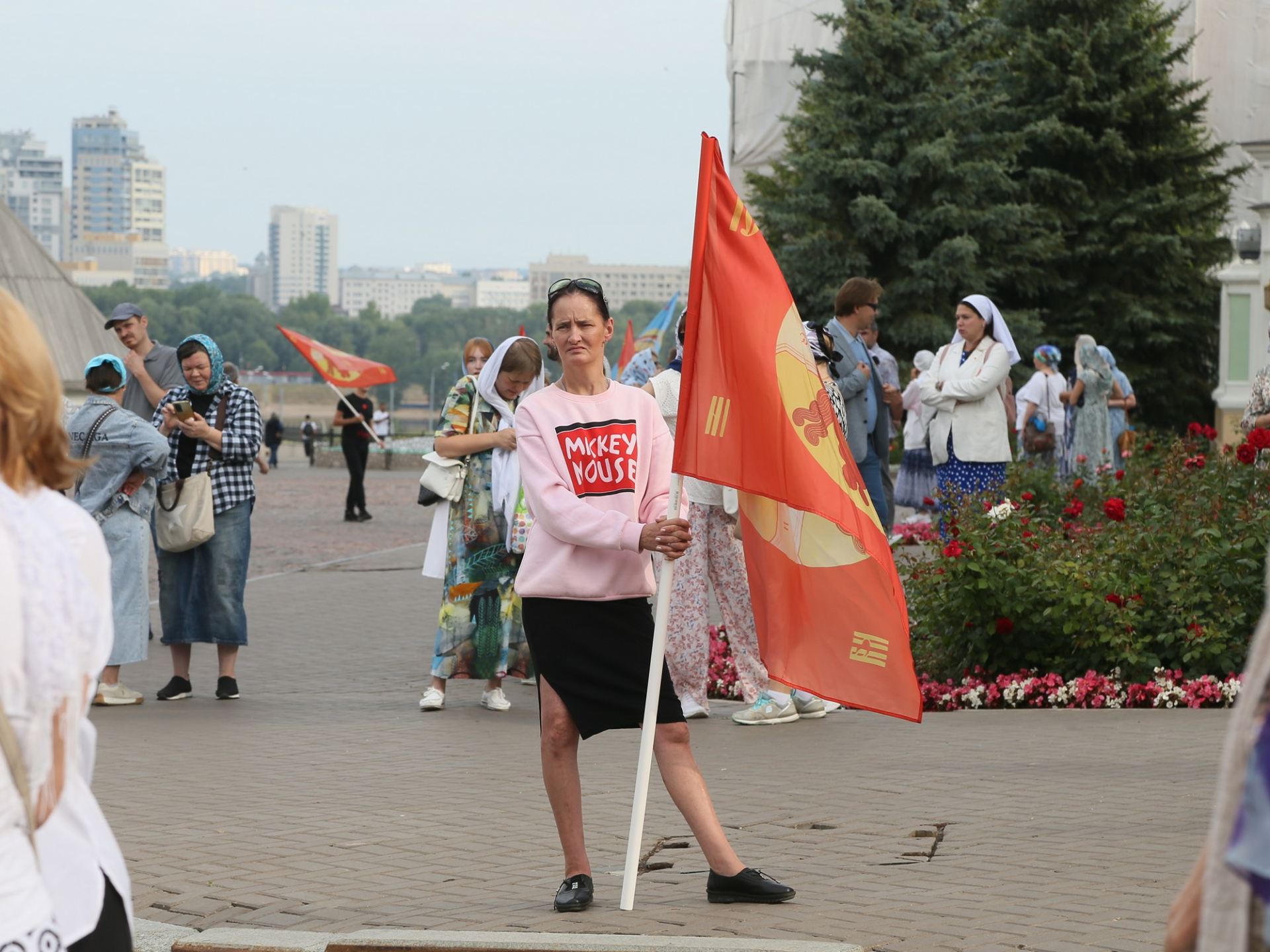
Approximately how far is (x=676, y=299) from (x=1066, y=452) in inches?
270

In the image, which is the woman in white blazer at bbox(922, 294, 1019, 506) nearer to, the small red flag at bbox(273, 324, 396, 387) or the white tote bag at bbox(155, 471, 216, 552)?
the white tote bag at bbox(155, 471, 216, 552)

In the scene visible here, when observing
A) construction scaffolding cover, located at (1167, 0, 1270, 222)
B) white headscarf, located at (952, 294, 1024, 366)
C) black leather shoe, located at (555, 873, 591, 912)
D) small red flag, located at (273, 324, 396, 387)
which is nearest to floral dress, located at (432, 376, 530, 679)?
white headscarf, located at (952, 294, 1024, 366)

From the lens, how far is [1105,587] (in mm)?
8688

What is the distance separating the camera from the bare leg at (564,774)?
4816mm

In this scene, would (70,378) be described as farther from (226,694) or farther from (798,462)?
(798,462)

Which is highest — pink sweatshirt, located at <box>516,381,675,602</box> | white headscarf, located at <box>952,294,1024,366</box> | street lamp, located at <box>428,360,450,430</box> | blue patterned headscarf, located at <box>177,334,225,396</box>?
white headscarf, located at <box>952,294,1024,366</box>

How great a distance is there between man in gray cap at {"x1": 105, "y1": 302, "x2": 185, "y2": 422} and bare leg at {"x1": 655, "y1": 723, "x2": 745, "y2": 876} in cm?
639

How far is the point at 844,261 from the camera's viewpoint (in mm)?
28766

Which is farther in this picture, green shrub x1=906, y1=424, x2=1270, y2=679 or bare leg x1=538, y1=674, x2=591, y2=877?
green shrub x1=906, y1=424, x2=1270, y2=679

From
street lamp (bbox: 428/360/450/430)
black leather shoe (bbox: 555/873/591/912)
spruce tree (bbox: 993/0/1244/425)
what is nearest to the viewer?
black leather shoe (bbox: 555/873/591/912)

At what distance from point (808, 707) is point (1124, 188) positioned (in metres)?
24.0

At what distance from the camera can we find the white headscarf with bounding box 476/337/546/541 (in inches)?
337

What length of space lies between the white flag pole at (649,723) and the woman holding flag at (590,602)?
5 cm

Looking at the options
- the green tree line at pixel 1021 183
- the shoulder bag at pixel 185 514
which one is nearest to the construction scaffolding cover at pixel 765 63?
the green tree line at pixel 1021 183
